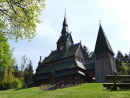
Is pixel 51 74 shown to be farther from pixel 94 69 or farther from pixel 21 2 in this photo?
pixel 21 2

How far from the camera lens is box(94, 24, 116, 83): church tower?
32219 mm

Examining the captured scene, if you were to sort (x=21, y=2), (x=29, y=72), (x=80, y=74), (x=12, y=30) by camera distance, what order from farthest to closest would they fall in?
(x=29, y=72), (x=80, y=74), (x=12, y=30), (x=21, y=2)

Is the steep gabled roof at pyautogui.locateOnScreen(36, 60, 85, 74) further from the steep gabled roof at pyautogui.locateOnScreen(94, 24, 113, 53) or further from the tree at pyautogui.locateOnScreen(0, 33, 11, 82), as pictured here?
the tree at pyautogui.locateOnScreen(0, 33, 11, 82)

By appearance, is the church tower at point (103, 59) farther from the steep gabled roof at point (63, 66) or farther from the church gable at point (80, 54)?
the church gable at point (80, 54)

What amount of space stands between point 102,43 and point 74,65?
8.96m

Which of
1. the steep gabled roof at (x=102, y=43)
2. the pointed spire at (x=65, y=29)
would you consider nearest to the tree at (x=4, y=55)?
the steep gabled roof at (x=102, y=43)

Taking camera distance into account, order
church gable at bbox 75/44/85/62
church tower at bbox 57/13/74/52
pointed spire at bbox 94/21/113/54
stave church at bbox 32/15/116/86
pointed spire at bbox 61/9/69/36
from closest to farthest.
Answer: stave church at bbox 32/15/116/86 → pointed spire at bbox 94/21/113/54 → church gable at bbox 75/44/85/62 → church tower at bbox 57/13/74/52 → pointed spire at bbox 61/9/69/36

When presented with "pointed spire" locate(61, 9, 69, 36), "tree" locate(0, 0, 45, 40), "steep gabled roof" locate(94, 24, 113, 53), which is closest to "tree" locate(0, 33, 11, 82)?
"tree" locate(0, 0, 45, 40)

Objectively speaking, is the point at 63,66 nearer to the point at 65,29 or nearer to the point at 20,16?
the point at 65,29

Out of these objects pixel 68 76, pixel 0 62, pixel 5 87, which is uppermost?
pixel 0 62

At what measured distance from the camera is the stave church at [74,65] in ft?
108

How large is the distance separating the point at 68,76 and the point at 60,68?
3528mm

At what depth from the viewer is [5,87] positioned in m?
40.1

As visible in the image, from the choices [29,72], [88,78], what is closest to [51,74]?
[88,78]
